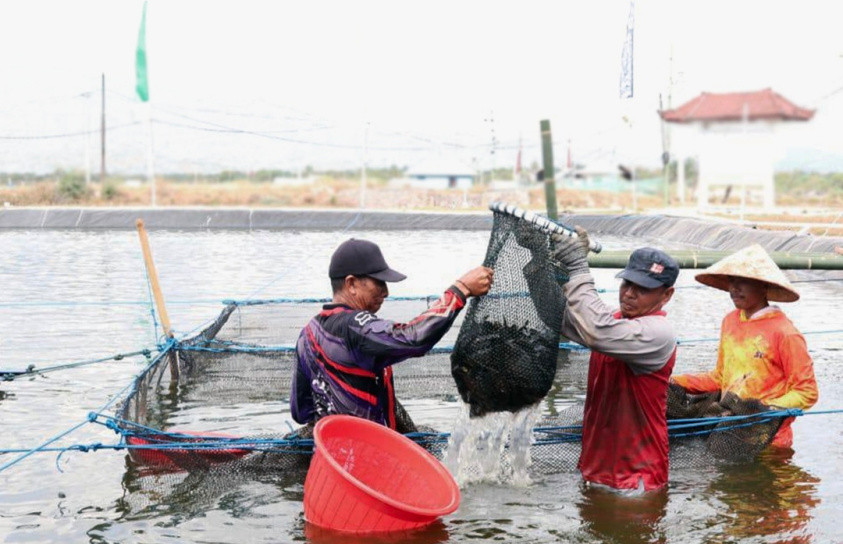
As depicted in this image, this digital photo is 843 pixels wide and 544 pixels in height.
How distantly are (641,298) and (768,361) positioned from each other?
1.31 m

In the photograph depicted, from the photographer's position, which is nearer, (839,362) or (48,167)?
(839,362)

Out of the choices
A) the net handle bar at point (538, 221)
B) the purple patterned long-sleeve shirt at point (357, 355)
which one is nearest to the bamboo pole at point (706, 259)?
the net handle bar at point (538, 221)

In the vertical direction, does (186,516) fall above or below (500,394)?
below

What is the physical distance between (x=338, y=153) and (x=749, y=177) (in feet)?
427

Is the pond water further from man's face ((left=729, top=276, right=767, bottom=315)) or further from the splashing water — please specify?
man's face ((left=729, top=276, right=767, bottom=315))

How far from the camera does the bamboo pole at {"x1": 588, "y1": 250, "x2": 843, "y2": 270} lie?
704 centimetres

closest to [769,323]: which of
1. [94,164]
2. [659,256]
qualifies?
[659,256]

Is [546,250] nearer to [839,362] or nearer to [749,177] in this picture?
[749,177]

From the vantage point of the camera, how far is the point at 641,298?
14.1 ft

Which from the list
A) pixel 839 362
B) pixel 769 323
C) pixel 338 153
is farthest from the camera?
pixel 338 153

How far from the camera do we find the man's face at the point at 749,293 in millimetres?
5227

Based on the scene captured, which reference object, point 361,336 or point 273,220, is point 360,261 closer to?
point 361,336

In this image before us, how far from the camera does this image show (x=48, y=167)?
119 m

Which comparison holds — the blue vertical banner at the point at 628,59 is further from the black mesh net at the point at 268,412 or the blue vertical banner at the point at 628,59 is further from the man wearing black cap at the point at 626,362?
the man wearing black cap at the point at 626,362
